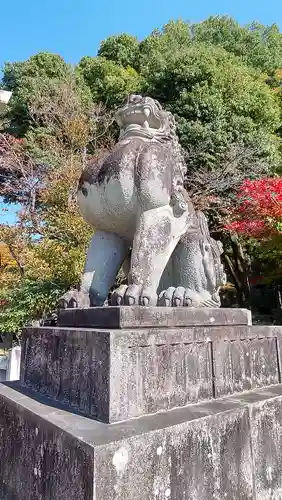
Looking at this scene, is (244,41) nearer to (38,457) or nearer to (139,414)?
(139,414)

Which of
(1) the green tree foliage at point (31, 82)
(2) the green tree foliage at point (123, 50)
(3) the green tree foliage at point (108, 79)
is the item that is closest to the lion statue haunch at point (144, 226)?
(1) the green tree foliage at point (31, 82)

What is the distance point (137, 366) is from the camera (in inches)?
70.7

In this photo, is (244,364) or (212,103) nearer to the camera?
(244,364)

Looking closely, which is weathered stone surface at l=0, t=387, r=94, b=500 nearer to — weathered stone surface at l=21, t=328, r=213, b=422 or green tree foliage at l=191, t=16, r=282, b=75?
weathered stone surface at l=21, t=328, r=213, b=422

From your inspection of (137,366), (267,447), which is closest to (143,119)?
(137,366)

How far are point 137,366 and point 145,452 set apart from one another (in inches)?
15.3

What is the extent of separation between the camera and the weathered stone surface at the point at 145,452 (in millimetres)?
1440

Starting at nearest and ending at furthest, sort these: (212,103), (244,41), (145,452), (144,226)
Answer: (145,452) < (144,226) < (212,103) < (244,41)

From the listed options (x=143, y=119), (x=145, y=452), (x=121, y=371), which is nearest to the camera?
(x=145, y=452)

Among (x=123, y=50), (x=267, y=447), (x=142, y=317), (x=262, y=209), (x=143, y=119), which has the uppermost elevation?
(x=123, y=50)

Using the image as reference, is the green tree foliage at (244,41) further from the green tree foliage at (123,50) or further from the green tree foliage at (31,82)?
the green tree foliage at (31,82)

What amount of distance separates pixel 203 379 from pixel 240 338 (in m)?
0.49

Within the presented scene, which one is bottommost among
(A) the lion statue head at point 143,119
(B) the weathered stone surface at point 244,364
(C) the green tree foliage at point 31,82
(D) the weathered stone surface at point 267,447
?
(D) the weathered stone surface at point 267,447

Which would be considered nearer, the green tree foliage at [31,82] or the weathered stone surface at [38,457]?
the weathered stone surface at [38,457]
